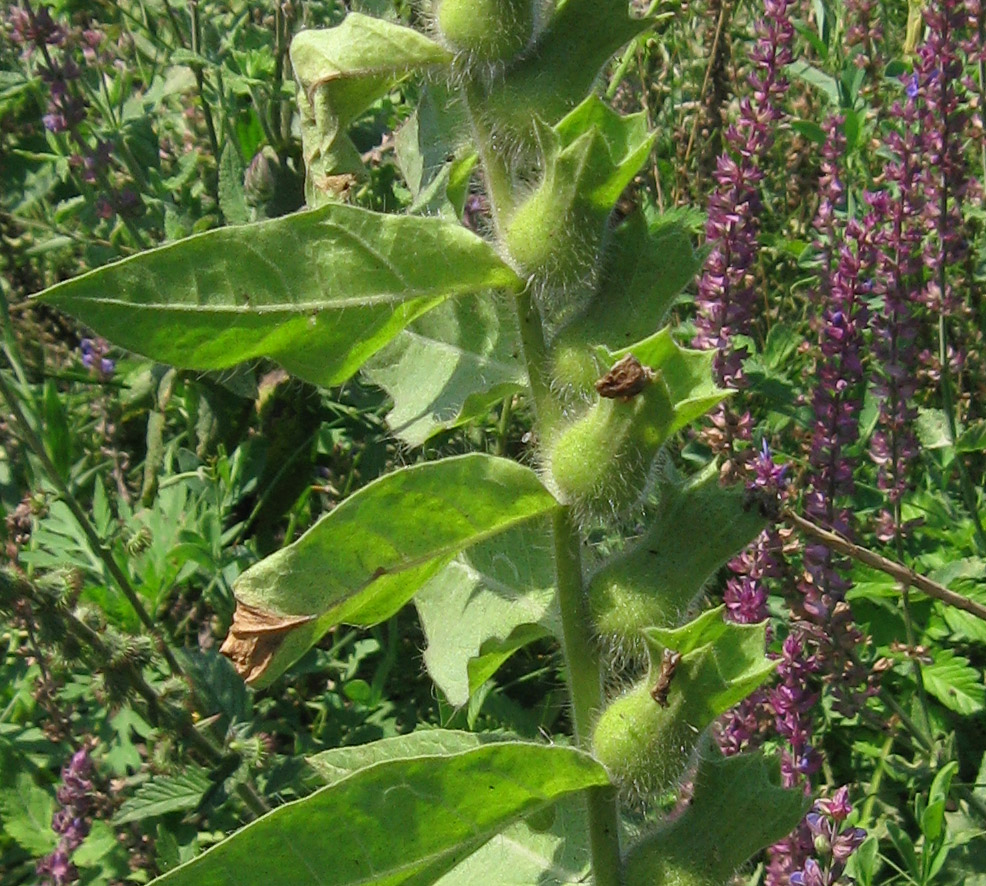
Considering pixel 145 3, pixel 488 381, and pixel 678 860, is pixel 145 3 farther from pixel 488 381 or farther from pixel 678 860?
pixel 678 860

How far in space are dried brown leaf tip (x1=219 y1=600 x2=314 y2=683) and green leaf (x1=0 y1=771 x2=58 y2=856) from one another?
151 centimetres

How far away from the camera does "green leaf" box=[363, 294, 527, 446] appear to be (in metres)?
1.27

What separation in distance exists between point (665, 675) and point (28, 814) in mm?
1751

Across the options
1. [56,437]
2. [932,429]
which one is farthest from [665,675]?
[56,437]

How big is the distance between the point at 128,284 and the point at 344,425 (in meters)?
2.09

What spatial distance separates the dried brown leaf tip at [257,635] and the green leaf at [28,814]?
151 cm

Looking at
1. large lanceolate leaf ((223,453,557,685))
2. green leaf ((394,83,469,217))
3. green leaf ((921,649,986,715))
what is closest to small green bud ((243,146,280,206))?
green leaf ((394,83,469,217))

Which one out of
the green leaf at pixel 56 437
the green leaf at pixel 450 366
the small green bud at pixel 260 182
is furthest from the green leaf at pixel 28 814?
the green leaf at pixel 450 366

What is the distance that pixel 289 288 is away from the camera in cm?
110

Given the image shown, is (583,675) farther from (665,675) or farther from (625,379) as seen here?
(625,379)

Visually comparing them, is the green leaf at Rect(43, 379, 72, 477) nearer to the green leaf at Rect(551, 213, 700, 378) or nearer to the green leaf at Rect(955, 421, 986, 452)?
the green leaf at Rect(551, 213, 700, 378)

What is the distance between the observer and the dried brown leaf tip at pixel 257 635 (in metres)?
1.09

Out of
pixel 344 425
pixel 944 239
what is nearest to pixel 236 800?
pixel 344 425

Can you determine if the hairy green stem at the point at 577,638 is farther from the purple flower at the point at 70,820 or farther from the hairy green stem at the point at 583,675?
the purple flower at the point at 70,820
